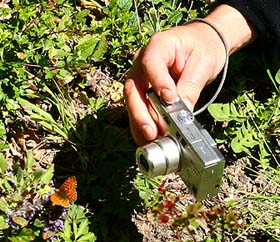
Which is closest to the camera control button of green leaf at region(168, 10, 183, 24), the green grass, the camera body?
the camera body

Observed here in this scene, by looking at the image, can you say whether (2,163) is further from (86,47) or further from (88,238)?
(86,47)

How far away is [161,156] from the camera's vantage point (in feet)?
5.92

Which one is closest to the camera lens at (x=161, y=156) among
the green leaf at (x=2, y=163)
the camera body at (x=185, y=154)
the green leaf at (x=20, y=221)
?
the camera body at (x=185, y=154)

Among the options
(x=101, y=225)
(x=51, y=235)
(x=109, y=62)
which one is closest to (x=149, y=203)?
(x=101, y=225)

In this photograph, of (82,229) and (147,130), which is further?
(82,229)

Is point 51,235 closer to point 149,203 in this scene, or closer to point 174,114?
point 149,203

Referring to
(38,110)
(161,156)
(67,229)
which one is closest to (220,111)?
(38,110)

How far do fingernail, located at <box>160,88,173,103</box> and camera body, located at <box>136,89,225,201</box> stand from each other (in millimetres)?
13

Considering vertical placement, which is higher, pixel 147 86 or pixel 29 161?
pixel 147 86

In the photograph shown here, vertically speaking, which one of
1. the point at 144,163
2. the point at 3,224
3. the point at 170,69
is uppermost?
the point at 170,69

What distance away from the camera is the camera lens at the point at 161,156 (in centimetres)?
181

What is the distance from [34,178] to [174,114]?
54cm

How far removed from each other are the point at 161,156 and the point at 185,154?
0.19 feet

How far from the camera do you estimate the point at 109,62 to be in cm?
273
